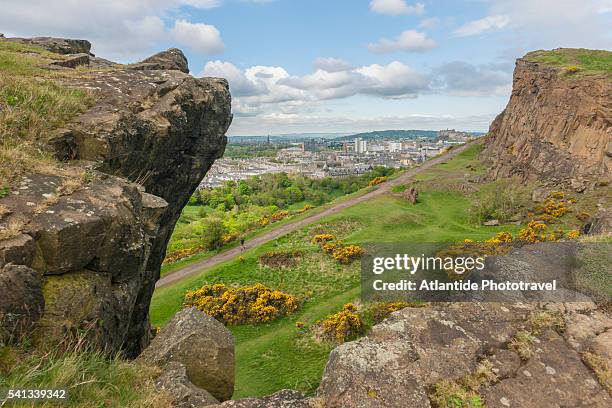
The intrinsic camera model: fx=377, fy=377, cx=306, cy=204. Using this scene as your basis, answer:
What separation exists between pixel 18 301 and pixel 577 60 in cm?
5698

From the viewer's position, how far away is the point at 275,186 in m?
114

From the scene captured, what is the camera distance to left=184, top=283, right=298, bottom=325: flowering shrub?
20.4 meters

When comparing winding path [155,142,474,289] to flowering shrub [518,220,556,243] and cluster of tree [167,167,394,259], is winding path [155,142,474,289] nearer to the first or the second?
flowering shrub [518,220,556,243]

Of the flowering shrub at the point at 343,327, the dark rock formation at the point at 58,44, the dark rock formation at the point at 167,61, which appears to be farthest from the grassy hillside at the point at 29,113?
the flowering shrub at the point at 343,327

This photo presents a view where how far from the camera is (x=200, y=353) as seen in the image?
8586 mm

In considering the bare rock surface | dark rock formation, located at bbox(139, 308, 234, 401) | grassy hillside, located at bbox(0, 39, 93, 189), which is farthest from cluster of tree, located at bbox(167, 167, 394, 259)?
the bare rock surface

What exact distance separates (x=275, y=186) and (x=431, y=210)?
249ft

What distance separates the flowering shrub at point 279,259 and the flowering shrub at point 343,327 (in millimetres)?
→ 10065

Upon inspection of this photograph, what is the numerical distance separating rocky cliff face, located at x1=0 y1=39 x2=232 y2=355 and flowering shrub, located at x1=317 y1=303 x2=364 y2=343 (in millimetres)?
7887

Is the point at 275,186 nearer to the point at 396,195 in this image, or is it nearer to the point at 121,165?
the point at 396,195

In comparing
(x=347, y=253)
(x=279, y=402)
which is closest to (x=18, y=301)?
(x=279, y=402)

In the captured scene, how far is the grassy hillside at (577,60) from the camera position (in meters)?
39.1

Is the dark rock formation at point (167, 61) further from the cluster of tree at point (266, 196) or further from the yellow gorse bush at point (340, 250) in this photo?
the cluster of tree at point (266, 196)

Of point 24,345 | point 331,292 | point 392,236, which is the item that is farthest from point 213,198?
point 24,345
